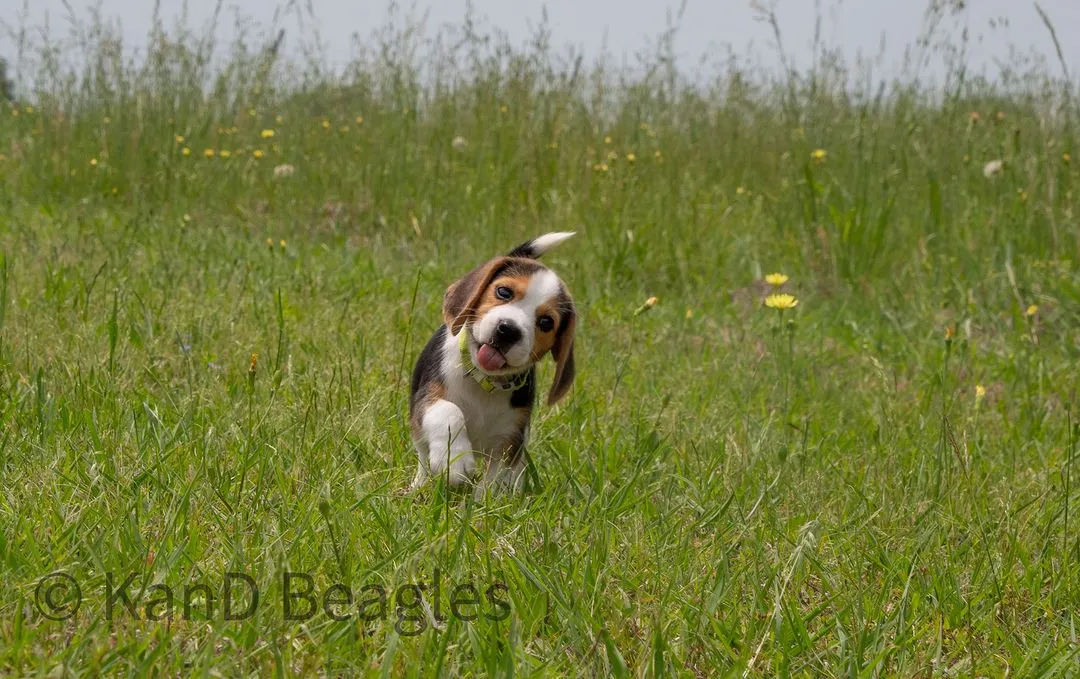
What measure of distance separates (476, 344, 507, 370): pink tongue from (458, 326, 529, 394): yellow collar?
0.07 meters

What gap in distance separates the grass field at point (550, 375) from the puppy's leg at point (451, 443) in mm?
66

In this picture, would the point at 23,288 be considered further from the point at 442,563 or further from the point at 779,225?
the point at 779,225

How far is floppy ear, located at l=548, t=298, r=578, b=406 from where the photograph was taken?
7.95 ft

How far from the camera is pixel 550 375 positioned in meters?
3.49

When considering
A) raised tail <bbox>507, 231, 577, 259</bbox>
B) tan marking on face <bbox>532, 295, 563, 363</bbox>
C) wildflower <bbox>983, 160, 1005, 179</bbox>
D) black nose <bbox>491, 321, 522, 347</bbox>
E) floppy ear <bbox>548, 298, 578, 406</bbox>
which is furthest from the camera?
wildflower <bbox>983, 160, 1005, 179</bbox>

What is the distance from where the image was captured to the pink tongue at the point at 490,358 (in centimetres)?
225

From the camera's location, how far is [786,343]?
4.36 meters
